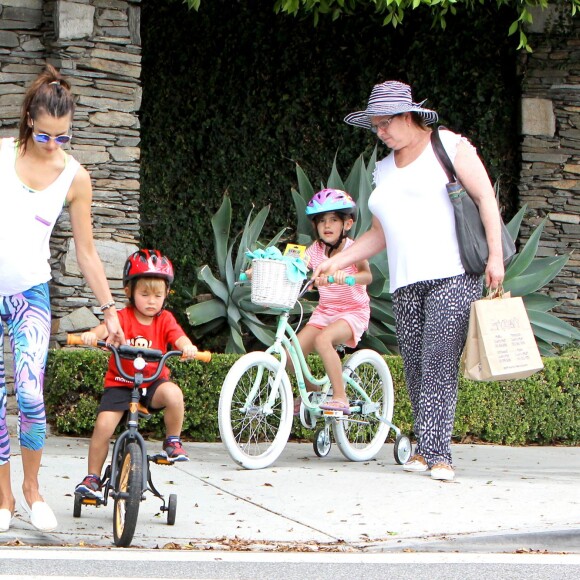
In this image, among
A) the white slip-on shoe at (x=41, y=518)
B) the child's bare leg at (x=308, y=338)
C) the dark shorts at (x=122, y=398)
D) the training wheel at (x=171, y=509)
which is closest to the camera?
the white slip-on shoe at (x=41, y=518)

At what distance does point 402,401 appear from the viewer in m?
9.19

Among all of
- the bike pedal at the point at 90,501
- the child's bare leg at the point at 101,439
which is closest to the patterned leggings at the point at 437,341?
the child's bare leg at the point at 101,439

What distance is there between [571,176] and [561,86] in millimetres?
894

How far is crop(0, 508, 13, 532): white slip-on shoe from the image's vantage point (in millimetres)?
5152

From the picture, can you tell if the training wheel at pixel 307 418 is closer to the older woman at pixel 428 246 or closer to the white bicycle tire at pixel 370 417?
the white bicycle tire at pixel 370 417

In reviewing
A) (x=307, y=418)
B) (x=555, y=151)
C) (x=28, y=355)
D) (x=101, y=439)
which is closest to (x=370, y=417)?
(x=307, y=418)

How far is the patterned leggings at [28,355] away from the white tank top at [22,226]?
0.07 m

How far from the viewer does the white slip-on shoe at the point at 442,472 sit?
6.91 meters

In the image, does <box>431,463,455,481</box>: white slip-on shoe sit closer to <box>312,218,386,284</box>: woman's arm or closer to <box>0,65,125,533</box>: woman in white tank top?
<box>312,218,386,284</box>: woman's arm

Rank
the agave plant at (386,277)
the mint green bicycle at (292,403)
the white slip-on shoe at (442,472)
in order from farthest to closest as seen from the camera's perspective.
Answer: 1. the agave plant at (386,277)
2. the mint green bicycle at (292,403)
3. the white slip-on shoe at (442,472)

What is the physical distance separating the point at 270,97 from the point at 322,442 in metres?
4.39

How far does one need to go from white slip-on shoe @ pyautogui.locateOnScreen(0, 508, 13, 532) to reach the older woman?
8.51ft

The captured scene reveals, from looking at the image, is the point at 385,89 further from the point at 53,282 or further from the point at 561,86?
the point at 561,86

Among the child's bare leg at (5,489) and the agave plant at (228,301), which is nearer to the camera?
the child's bare leg at (5,489)
